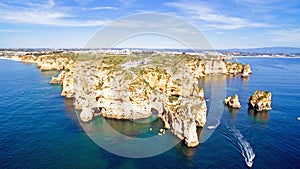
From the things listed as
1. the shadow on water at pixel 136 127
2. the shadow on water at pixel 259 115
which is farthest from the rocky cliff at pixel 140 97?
the shadow on water at pixel 259 115

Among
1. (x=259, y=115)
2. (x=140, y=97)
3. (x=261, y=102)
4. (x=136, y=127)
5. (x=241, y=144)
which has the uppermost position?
(x=140, y=97)

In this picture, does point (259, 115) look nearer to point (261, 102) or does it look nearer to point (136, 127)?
point (261, 102)

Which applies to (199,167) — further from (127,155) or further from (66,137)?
(66,137)

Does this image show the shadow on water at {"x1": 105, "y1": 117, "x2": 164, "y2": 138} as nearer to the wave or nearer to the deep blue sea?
the deep blue sea

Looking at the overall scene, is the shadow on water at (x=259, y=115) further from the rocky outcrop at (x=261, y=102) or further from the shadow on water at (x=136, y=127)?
the shadow on water at (x=136, y=127)

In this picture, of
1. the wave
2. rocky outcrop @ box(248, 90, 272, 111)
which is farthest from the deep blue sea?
rocky outcrop @ box(248, 90, 272, 111)

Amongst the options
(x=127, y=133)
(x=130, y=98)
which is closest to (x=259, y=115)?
(x=130, y=98)
